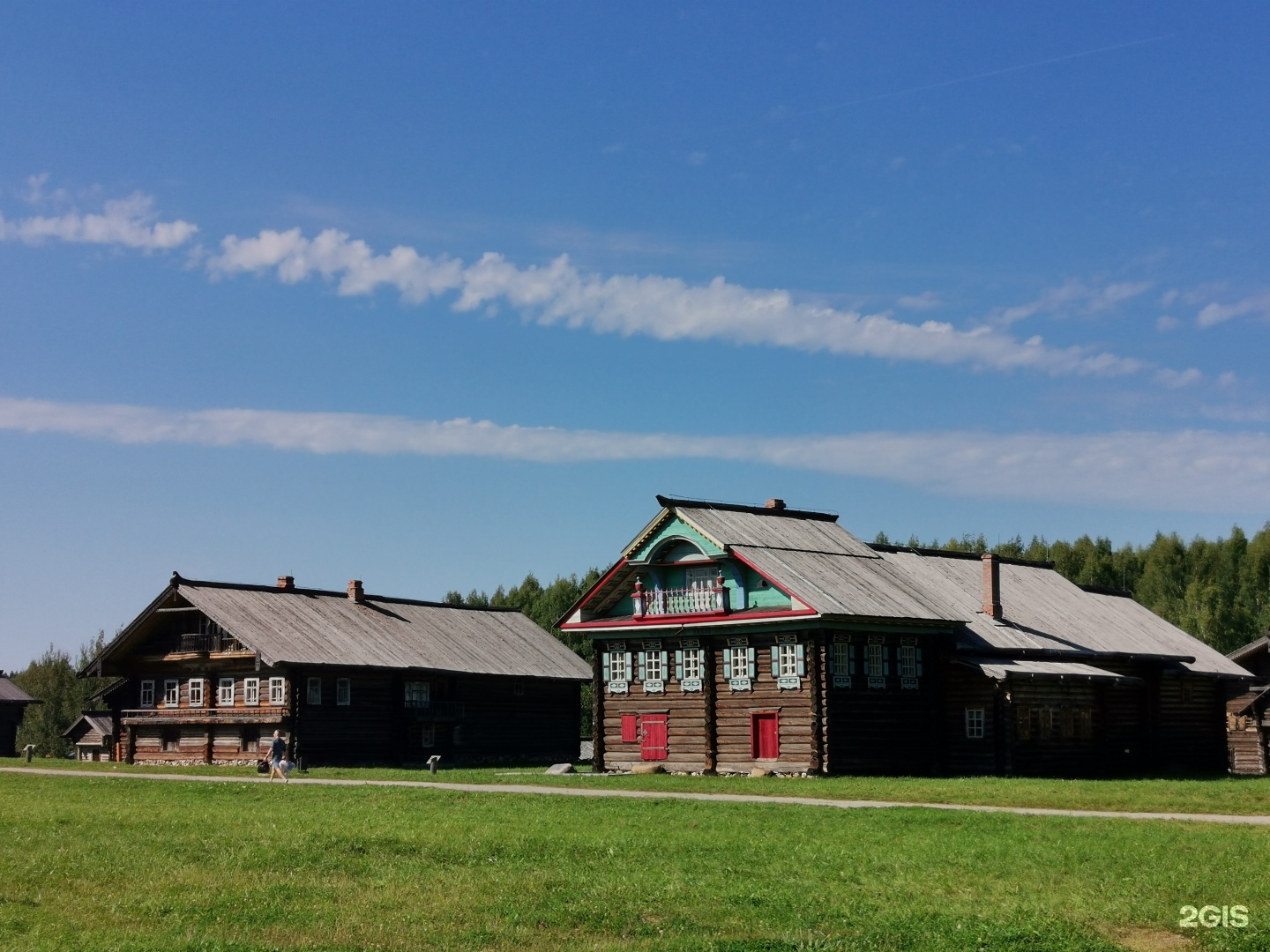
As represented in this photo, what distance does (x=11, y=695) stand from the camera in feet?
269

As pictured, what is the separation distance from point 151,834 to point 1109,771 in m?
36.6

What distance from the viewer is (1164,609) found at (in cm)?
12194

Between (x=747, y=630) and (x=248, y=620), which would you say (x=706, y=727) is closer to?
(x=747, y=630)

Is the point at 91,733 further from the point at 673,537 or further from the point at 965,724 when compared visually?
the point at 965,724

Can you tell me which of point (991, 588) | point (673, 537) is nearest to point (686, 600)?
point (673, 537)

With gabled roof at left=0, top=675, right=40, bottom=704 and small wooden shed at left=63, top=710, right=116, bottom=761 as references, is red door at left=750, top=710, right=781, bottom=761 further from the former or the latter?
gabled roof at left=0, top=675, right=40, bottom=704

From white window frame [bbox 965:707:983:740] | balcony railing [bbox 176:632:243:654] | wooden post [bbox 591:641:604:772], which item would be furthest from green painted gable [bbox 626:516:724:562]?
balcony railing [bbox 176:632:243:654]

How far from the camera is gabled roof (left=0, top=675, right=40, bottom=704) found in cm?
8119

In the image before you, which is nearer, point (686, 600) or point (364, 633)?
point (686, 600)

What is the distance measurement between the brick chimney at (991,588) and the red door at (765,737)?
33.0 ft

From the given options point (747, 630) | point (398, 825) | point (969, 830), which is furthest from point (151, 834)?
point (747, 630)

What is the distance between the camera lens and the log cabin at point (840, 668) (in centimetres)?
5006
